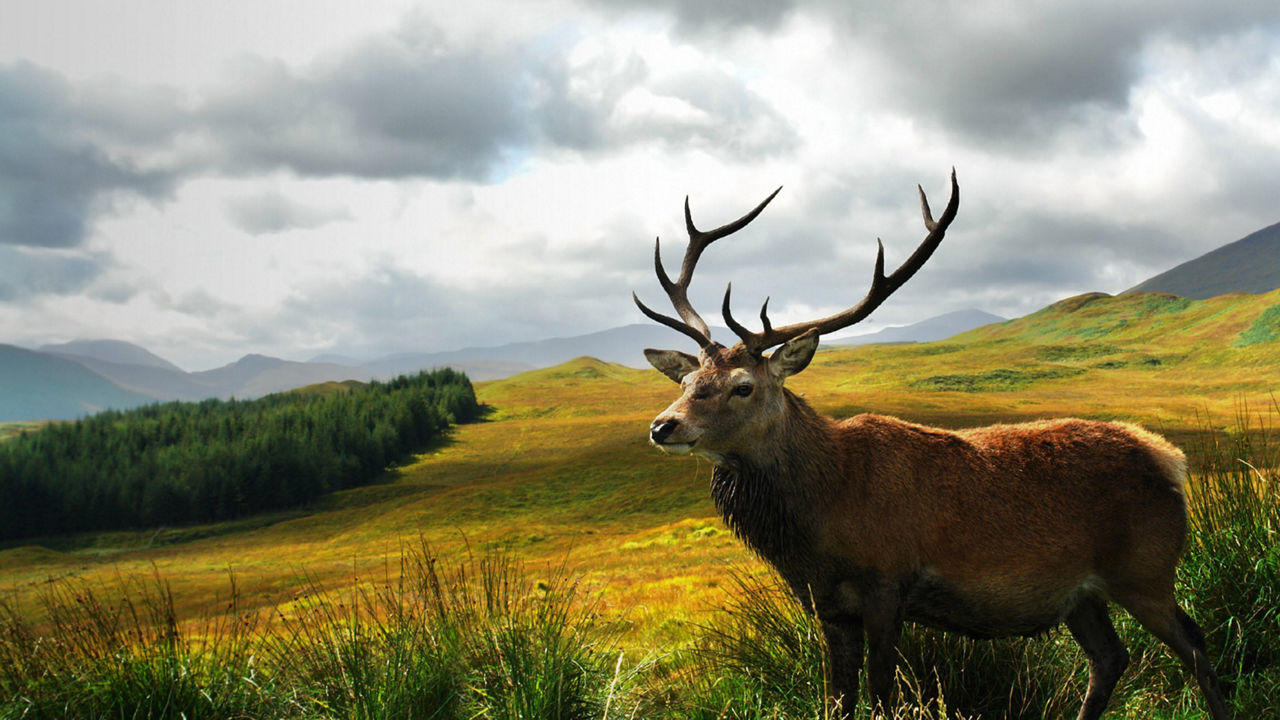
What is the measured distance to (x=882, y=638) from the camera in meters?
4.61

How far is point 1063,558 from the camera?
16.0 feet

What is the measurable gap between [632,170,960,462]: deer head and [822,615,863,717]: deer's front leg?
1352mm

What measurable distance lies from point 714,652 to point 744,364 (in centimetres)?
225

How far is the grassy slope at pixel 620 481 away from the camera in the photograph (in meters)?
32.3

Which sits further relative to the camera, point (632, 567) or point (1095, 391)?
point (1095, 391)

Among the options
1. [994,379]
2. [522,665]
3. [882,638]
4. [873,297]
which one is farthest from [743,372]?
[994,379]

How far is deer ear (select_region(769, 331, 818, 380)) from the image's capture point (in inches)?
213

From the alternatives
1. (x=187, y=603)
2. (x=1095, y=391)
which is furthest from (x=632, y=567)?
(x=1095, y=391)

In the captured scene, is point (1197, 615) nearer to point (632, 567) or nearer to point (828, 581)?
point (828, 581)

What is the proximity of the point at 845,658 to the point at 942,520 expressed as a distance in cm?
114

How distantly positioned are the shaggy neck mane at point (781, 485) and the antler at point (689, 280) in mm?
1015

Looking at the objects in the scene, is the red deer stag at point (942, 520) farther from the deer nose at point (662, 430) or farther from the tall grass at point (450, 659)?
the tall grass at point (450, 659)

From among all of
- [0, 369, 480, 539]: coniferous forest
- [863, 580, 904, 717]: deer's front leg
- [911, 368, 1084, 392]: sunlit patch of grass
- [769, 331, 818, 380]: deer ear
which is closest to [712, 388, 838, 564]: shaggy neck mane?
[769, 331, 818, 380]: deer ear

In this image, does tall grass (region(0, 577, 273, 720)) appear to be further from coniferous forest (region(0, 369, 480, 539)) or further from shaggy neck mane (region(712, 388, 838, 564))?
coniferous forest (region(0, 369, 480, 539))
